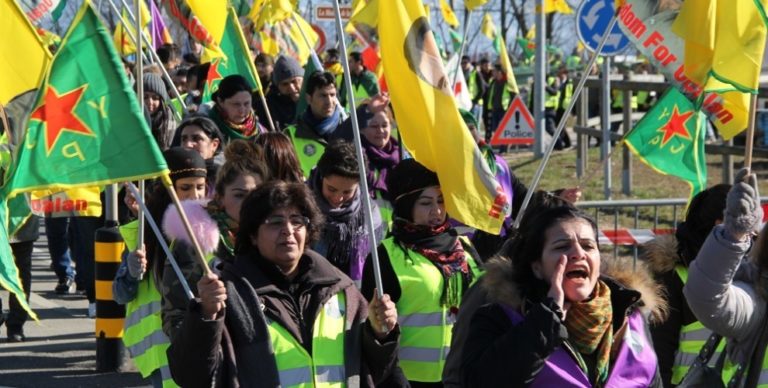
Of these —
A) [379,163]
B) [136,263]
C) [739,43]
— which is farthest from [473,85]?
[739,43]

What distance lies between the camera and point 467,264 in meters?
6.21

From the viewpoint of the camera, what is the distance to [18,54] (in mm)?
5527

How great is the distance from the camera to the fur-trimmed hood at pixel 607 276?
4594 millimetres

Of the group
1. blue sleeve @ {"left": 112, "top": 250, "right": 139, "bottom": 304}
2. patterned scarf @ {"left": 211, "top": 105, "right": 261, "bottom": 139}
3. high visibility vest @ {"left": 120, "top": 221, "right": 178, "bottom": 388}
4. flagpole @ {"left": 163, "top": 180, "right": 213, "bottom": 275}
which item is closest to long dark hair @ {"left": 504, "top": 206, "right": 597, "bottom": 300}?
flagpole @ {"left": 163, "top": 180, "right": 213, "bottom": 275}

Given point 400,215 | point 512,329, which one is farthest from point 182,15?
point 512,329

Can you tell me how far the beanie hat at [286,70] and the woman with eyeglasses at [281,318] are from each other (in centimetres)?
662

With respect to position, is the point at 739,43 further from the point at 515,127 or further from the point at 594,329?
the point at 515,127

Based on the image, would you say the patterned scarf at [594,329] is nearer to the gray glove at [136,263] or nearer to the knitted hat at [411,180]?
the knitted hat at [411,180]

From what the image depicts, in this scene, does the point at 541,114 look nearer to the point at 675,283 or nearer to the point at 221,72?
the point at 221,72

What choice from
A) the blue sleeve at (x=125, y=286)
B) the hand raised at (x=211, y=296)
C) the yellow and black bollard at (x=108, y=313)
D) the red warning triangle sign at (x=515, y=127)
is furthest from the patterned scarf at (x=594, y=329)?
the red warning triangle sign at (x=515, y=127)

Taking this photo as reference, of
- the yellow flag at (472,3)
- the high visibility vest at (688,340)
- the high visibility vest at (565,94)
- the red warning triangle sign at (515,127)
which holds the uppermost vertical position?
the yellow flag at (472,3)

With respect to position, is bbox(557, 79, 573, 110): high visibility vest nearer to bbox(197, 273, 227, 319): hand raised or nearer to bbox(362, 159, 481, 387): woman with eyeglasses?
bbox(362, 159, 481, 387): woman with eyeglasses

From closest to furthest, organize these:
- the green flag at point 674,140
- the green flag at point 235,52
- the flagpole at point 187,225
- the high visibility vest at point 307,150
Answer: the flagpole at point 187,225, the green flag at point 674,140, the high visibility vest at point 307,150, the green flag at point 235,52

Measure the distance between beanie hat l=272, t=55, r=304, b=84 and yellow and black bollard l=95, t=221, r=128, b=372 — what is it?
2.48m
